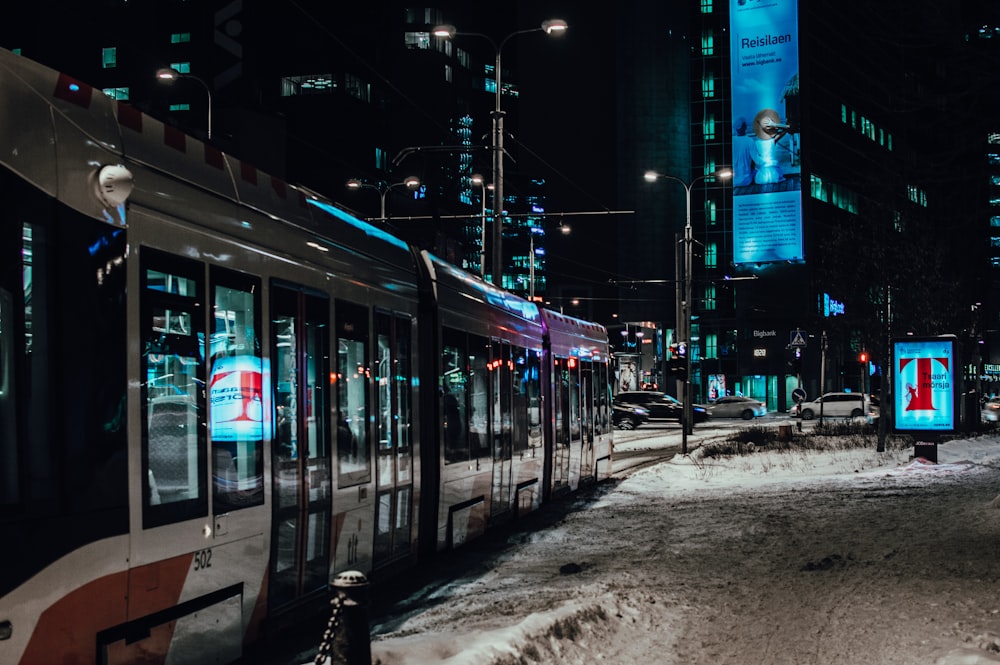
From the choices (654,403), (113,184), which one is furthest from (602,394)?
(654,403)

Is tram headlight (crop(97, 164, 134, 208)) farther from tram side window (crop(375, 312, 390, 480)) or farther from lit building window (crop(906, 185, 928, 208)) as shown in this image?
lit building window (crop(906, 185, 928, 208))

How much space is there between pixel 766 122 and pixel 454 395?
7638 cm

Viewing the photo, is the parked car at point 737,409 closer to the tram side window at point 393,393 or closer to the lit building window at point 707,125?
the lit building window at point 707,125

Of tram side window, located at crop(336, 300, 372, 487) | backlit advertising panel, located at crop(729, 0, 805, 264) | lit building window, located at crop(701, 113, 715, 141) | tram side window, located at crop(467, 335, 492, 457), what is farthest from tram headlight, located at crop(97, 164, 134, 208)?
lit building window, located at crop(701, 113, 715, 141)

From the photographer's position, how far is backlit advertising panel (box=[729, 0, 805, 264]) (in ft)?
275

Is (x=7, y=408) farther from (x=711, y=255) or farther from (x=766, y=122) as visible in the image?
(x=711, y=255)

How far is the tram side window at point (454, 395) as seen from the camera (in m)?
11.2

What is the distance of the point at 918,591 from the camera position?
9.38 m

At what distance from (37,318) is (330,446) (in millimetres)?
3311

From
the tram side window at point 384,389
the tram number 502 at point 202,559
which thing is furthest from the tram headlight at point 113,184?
the tram side window at point 384,389

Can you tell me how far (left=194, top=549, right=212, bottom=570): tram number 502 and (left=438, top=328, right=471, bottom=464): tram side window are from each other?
16.2 ft

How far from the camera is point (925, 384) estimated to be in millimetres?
23469

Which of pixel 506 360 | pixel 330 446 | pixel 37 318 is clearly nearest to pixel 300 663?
pixel 330 446

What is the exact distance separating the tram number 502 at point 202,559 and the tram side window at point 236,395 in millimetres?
250
